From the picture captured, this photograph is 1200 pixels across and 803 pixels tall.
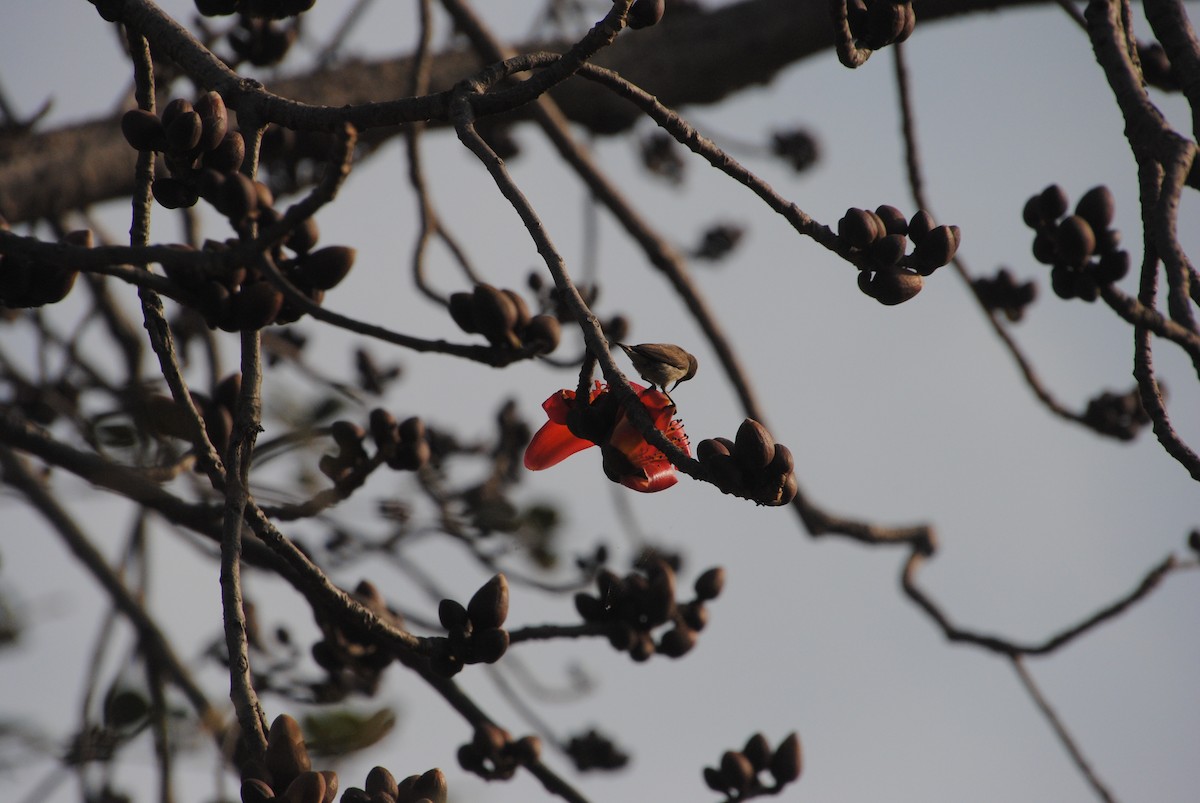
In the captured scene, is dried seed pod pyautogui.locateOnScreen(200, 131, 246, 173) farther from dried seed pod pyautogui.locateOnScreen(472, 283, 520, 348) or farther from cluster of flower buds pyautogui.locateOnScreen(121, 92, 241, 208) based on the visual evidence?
dried seed pod pyautogui.locateOnScreen(472, 283, 520, 348)

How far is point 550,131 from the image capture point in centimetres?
288

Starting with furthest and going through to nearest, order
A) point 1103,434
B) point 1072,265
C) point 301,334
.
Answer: point 301,334
point 1103,434
point 1072,265

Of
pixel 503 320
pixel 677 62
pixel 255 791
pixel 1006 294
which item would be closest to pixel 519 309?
pixel 503 320

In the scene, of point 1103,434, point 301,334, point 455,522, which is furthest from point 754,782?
point 301,334

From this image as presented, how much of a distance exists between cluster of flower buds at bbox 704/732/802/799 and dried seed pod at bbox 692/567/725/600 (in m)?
0.24

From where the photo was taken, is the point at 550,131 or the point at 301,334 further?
the point at 301,334

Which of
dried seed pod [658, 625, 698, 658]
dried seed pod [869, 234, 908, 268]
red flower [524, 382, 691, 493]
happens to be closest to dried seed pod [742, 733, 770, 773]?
dried seed pod [658, 625, 698, 658]

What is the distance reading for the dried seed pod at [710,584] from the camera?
1.90m

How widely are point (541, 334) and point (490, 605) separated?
345 millimetres

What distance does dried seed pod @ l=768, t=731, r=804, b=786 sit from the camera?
5.95ft

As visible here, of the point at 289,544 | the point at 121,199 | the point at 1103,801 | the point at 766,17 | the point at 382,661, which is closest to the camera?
the point at 289,544

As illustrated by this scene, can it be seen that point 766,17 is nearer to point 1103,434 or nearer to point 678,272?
point 678,272

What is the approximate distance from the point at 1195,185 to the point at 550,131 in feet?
5.71

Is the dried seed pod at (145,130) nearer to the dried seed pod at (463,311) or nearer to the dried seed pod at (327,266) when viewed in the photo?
the dried seed pod at (327,266)
